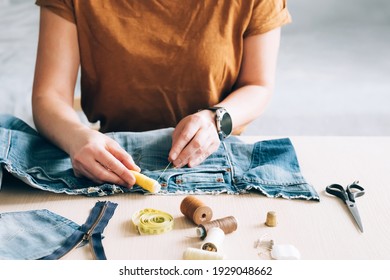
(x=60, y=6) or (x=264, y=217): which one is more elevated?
(x=60, y=6)

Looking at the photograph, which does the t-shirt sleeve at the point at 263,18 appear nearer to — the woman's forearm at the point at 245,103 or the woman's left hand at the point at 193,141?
the woman's forearm at the point at 245,103

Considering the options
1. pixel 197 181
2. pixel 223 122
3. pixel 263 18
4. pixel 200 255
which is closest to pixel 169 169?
pixel 197 181

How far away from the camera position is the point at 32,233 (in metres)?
0.81

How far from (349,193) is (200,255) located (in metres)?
0.30

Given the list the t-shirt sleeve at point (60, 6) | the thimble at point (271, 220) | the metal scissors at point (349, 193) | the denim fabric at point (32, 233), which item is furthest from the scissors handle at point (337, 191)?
the t-shirt sleeve at point (60, 6)

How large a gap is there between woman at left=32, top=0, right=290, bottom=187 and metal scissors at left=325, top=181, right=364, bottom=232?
30cm

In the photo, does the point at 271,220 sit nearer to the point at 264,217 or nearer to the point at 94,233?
the point at 264,217

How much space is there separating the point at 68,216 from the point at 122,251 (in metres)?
0.14

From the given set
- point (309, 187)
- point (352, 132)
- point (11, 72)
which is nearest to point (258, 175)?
point (309, 187)

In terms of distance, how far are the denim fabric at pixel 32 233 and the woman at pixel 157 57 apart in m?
0.36

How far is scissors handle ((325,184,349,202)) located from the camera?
0.92 meters

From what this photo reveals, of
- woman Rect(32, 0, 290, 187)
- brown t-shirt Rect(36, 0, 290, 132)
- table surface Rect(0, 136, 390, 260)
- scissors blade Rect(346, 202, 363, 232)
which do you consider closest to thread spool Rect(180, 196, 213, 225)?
table surface Rect(0, 136, 390, 260)

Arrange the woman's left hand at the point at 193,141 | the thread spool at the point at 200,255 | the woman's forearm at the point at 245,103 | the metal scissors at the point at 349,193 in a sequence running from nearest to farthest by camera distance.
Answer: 1. the thread spool at the point at 200,255
2. the metal scissors at the point at 349,193
3. the woman's left hand at the point at 193,141
4. the woman's forearm at the point at 245,103

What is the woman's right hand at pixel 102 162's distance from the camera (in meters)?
0.94
